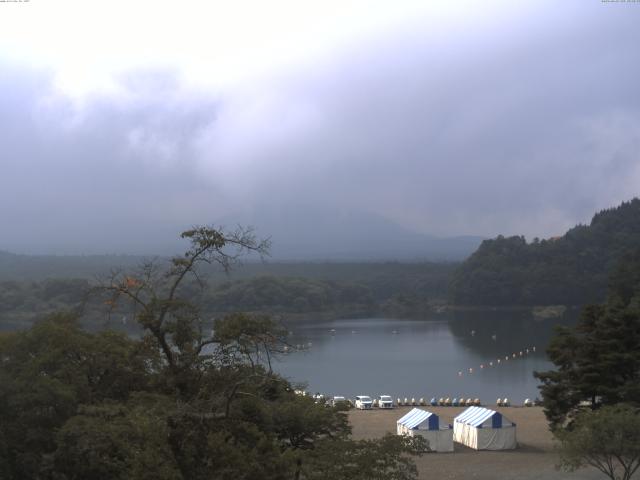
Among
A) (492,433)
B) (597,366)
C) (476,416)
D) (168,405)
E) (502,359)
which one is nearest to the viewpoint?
(168,405)

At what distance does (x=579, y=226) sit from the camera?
287ft

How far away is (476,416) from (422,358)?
22.4 m

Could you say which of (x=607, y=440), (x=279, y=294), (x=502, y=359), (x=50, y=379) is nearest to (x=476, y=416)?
(x=607, y=440)

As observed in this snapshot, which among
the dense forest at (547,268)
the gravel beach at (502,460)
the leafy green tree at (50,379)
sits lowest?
the gravel beach at (502,460)

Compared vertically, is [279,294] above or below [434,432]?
above

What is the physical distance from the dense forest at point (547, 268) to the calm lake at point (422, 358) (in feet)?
40.4

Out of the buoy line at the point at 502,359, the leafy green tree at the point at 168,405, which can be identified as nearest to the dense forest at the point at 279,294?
the buoy line at the point at 502,359

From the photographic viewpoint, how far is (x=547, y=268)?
7469 cm

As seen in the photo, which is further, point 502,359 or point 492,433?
point 502,359

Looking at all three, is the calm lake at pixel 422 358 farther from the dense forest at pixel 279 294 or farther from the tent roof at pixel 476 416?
the tent roof at pixel 476 416

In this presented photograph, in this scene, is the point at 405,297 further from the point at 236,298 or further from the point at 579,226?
the point at 579,226

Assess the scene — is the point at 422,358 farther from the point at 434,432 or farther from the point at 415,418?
the point at 434,432

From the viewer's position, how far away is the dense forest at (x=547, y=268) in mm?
72000

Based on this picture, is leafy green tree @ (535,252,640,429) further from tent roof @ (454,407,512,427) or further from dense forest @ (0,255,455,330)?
dense forest @ (0,255,455,330)
